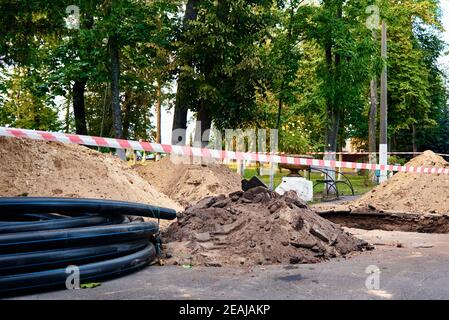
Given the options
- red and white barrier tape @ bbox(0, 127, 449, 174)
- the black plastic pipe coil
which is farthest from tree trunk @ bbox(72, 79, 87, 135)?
the black plastic pipe coil

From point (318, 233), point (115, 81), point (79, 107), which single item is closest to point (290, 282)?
point (318, 233)

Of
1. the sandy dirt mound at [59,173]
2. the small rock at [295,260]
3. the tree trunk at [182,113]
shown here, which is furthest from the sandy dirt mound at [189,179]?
the small rock at [295,260]

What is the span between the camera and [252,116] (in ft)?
56.8

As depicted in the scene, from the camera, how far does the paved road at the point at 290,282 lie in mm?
4523

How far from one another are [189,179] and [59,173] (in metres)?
5.76

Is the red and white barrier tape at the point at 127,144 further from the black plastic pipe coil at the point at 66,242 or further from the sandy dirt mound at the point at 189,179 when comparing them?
the black plastic pipe coil at the point at 66,242

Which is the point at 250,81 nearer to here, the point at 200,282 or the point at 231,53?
the point at 231,53

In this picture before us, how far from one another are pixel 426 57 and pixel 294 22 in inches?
900

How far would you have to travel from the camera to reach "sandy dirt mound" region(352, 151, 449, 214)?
38.0ft

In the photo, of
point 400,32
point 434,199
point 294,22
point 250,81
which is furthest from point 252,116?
point 400,32

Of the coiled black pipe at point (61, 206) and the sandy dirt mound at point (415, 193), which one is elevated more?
the coiled black pipe at point (61, 206)

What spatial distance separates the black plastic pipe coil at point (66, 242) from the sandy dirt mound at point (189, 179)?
7.48 m

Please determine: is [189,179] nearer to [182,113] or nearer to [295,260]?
[182,113]

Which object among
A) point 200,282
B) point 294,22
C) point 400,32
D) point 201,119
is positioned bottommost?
point 200,282
